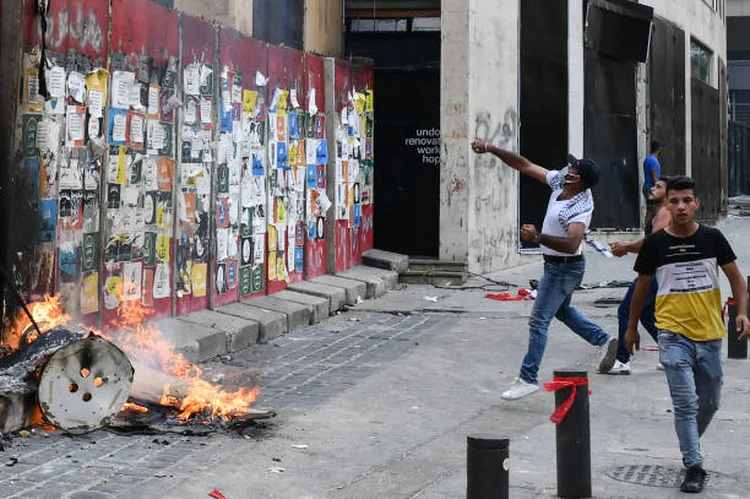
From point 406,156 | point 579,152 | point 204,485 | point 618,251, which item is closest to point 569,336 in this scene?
point 618,251

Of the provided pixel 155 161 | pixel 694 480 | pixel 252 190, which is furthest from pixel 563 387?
pixel 252 190

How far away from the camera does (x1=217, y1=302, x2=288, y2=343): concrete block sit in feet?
41.0

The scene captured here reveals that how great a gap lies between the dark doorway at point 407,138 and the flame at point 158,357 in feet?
24.8

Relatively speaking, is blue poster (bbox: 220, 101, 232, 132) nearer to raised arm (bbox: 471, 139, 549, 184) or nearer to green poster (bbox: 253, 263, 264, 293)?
green poster (bbox: 253, 263, 264, 293)

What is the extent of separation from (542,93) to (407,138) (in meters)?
3.67

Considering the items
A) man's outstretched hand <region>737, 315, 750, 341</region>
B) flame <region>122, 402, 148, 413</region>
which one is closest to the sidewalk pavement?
flame <region>122, 402, 148, 413</region>

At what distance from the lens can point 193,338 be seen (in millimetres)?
11141

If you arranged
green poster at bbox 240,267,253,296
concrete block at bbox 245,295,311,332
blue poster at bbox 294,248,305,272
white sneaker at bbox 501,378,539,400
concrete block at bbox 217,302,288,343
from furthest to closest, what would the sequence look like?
1. blue poster at bbox 294,248,305,272
2. green poster at bbox 240,267,253,296
3. concrete block at bbox 245,295,311,332
4. concrete block at bbox 217,302,288,343
5. white sneaker at bbox 501,378,539,400

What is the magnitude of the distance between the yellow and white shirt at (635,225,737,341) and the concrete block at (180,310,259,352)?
5.43m

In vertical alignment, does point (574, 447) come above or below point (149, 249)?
below

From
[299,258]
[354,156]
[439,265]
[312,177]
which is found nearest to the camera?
[299,258]

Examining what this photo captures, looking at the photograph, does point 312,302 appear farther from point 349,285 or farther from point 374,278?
point 374,278

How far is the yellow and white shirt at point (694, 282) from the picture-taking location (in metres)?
7.11

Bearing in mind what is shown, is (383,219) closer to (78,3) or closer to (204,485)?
(78,3)
